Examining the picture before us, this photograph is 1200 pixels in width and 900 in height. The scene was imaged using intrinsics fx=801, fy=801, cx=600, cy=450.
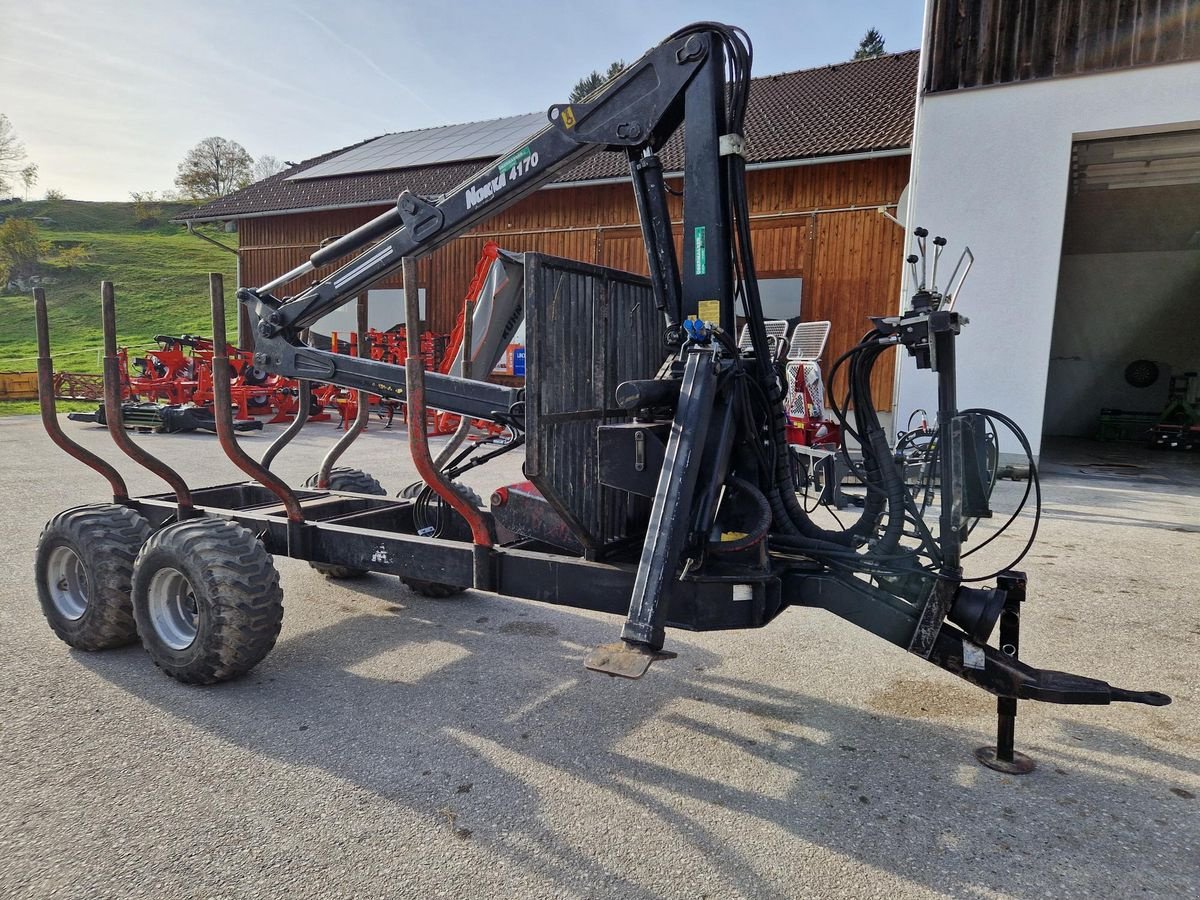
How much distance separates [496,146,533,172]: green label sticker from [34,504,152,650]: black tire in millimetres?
2700

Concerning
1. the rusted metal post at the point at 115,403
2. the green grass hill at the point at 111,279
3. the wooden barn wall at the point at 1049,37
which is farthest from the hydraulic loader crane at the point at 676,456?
the green grass hill at the point at 111,279

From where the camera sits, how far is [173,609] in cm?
392

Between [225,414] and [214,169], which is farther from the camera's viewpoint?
[214,169]

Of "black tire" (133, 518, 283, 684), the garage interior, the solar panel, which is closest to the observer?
"black tire" (133, 518, 283, 684)

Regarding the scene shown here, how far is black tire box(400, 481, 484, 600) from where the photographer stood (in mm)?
4758

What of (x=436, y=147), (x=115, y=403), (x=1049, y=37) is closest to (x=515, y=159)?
(x=115, y=403)

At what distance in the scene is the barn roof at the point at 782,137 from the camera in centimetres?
1408

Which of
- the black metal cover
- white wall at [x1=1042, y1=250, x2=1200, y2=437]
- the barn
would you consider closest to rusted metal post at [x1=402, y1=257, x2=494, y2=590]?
the black metal cover

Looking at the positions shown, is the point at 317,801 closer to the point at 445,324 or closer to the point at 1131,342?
the point at 445,324

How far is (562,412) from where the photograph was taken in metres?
3.28

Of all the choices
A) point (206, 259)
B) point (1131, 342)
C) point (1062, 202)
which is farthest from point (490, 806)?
point (206, 259)

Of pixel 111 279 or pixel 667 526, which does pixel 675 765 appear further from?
pixel 111 279

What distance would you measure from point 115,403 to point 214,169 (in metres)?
83.8

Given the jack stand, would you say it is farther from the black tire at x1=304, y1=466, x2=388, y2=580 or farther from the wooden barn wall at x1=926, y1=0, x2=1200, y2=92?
the wooden barn wall at x1=926, y1=0, x2=1200, y2=92
